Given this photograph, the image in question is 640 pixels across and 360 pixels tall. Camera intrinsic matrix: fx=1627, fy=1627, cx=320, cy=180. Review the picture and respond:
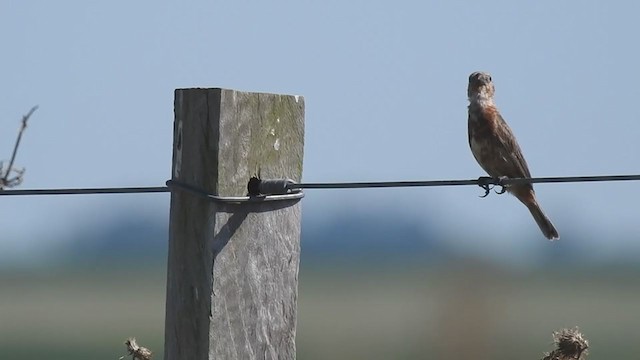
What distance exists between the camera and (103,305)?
31.8 meters

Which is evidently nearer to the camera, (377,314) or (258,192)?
(258,192)

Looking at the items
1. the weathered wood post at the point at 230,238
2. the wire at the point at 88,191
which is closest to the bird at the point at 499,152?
the wire at the point at 88,191

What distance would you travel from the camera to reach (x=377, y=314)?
32062mm

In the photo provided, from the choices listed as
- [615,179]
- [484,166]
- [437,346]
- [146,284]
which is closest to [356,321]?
[146,284]

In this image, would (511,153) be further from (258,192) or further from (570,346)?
(258,192)

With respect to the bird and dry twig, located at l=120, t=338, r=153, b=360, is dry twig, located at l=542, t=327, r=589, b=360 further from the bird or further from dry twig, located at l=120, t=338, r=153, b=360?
the bird

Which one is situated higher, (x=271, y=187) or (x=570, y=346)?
(x=271, y=187)

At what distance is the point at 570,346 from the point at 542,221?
11.6 feet

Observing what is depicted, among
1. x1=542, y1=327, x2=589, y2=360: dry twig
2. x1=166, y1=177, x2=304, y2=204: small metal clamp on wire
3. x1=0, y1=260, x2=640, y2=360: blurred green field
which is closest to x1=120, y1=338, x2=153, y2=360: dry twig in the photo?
x1=166, y1=177, x2=304, y2=204: small metal clamp on wire

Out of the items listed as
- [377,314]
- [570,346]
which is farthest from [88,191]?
[377,314]

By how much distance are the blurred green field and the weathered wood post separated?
1092cm

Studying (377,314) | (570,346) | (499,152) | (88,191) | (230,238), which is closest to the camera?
(230,238)

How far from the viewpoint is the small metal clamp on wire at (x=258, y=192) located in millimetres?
3699

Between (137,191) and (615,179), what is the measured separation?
4.21ft
